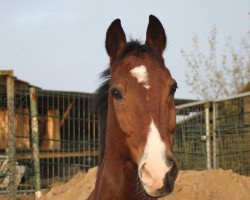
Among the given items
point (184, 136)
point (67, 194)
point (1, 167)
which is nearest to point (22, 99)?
point (1, 167)

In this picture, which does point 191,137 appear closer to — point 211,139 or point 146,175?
point 211,139

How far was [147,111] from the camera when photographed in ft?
9.80

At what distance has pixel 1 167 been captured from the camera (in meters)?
7.98

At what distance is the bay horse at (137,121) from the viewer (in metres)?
2.73

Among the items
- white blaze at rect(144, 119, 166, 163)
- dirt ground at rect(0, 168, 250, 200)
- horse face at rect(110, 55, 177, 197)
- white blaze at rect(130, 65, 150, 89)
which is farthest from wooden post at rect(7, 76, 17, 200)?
white blaze at rect(144, 119, 166, 163)

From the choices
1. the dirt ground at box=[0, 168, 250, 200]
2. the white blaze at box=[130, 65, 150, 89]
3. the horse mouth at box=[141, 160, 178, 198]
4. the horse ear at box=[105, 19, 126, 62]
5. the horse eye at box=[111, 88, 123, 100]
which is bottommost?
the dirt ground at box=[0, 168, 250, 200]

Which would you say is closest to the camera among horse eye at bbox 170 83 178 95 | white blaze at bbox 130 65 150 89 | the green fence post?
white blaze at bbox 130 65 150 89

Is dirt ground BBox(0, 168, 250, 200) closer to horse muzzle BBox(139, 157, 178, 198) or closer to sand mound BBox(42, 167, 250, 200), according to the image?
sand mound BBox(42, 167, 250, 200)

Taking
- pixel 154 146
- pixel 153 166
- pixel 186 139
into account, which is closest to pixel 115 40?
pixel 154 146

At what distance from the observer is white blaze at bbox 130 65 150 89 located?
3.12 meters

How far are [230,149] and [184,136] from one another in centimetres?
112

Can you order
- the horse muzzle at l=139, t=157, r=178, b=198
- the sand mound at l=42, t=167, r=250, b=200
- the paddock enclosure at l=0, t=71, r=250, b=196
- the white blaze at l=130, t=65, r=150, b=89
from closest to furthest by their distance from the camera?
1. the horse muzzle at l=139, t=157, r=178, b=198
2. the white blaze at l=130, t=65, r=150, b=89
3. the sand mound at l=42, t=167, r=250, b=200
4. the paddock enclosure at l=0, t=71, r=250, b=196

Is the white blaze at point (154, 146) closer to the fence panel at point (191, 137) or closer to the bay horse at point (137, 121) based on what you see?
the bay horse at point (137, 121)

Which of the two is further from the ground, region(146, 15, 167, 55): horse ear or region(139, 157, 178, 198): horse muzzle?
region(146, 15, 167, 55): horse ear
